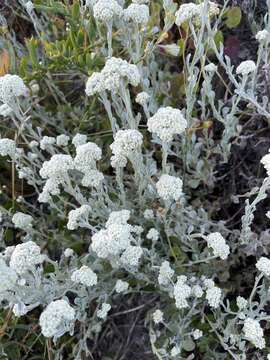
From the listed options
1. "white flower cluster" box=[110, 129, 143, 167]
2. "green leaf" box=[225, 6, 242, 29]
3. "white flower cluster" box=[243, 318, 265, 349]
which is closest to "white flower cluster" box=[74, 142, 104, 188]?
"white flower cluster" box=[110, 129, 143, 167]

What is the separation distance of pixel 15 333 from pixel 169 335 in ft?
1.52

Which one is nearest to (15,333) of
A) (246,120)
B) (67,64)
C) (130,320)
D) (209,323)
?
(130,320)

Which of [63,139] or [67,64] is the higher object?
[67,64]

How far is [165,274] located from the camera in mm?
1287

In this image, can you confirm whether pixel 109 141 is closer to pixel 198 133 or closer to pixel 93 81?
pixel 198 133

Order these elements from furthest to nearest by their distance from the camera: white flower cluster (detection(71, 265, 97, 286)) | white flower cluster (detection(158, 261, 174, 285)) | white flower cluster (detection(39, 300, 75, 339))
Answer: white flower cluster (detection(158, 261, 174, 285)), white flower cluster (detection(71, 265, 97, 286)), white flower cluster (detection(39, 300, 75, 339))

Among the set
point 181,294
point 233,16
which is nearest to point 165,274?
point 181,294

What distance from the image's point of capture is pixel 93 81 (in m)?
1.15

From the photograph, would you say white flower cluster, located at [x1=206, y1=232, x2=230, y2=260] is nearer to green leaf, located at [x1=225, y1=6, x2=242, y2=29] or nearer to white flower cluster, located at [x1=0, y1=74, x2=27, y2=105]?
white flower cluster, located at [x1=0, y1=74, x2=27, y2=105]

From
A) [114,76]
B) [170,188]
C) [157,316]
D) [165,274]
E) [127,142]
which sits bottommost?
[157,316]

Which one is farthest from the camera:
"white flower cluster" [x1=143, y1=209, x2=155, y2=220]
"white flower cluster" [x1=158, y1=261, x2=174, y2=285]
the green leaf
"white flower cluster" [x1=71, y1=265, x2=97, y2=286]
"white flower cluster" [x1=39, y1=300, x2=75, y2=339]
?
the green leaf

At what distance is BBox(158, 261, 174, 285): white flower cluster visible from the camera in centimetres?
128

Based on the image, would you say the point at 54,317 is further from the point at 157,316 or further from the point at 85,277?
the point at 157,316

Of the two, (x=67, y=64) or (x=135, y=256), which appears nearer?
(x=135, y=256)
